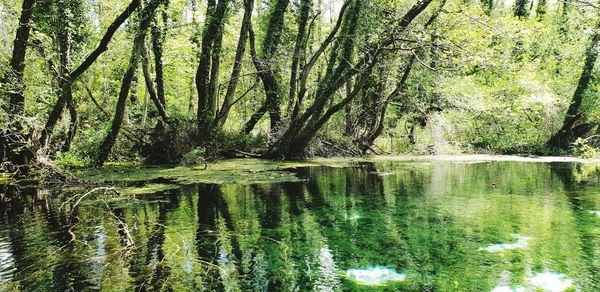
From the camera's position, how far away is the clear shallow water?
3.48 metres

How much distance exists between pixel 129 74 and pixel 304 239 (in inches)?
306

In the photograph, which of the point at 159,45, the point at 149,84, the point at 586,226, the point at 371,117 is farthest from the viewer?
the point at 371,117

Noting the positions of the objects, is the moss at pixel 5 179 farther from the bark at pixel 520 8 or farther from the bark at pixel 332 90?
the bark at pixel 520 8

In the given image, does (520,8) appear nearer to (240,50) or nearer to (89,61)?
(240,50)

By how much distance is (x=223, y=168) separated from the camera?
442 inches

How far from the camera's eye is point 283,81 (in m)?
15.0

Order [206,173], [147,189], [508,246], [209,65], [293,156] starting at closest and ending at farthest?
1. [508,246]
2. [147,189]
3. [206,173]
4. [209,65]
5. [293,156]

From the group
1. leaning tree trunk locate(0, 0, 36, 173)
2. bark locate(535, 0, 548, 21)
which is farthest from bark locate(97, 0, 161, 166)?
bark locate(535, 0, 548, 21)

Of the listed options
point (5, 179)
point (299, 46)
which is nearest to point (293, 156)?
point (299, 46)

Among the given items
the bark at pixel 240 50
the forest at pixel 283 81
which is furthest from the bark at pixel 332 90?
the bark at pixel 240 50

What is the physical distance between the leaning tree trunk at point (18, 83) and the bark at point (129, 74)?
2.03 metres

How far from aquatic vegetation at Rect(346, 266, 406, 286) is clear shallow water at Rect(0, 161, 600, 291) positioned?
0.7 inches

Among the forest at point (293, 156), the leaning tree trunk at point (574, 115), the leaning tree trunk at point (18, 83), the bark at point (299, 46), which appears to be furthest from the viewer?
the leaning tree trunk at point (574, 115)

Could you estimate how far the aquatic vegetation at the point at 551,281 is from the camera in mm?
3314
